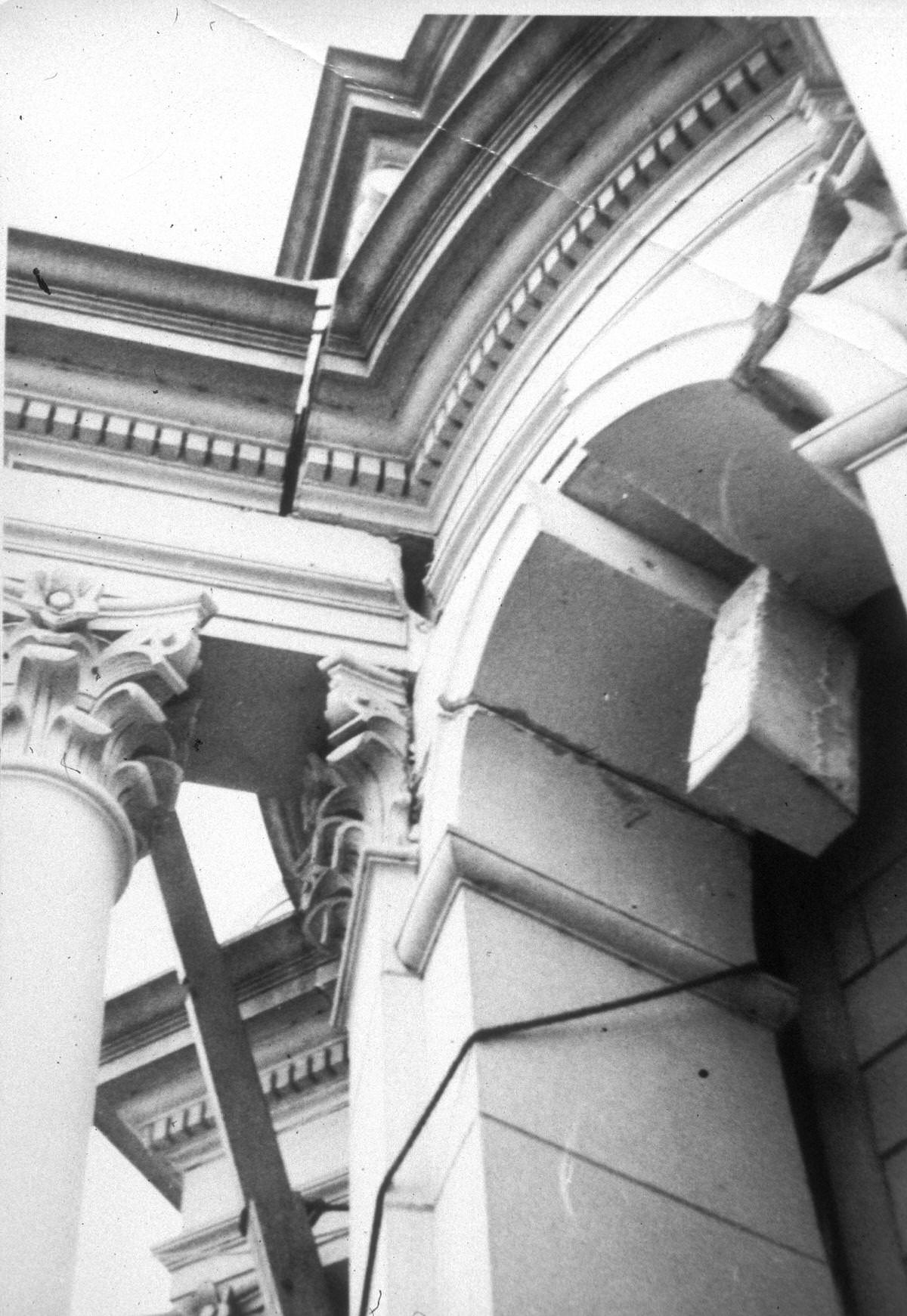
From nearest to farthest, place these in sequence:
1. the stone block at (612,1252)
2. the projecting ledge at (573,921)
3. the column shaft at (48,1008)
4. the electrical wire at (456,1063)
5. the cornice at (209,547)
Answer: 1. the stone block at (612,1252)
2. the column shaft at (48,1008)
3. the electrical wire at (456,1063)
4. the projecting ledge at (573,921)
5. the cornice at (209,547)

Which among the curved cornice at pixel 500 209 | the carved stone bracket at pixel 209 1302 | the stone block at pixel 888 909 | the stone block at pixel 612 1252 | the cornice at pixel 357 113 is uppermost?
the cornice at pixel 357 113

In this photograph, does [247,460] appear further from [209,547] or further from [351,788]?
[351,788]

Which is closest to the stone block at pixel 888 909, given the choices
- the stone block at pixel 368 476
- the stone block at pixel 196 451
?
the stone block at pixel 368 476

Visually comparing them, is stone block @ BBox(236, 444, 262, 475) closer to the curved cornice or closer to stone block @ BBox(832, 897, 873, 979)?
the curved cornice

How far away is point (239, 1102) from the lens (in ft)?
18.7

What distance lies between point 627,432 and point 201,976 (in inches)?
87.4

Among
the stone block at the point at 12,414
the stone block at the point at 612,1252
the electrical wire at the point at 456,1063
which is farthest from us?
the stone block at the point at 12,414

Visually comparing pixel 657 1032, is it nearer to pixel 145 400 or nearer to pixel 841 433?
pixel 841 433

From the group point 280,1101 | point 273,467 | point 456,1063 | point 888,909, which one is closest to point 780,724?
point 888,909

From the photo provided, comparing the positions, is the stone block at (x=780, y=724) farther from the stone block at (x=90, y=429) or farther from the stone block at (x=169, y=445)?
the stone block at (x=90, y=429)

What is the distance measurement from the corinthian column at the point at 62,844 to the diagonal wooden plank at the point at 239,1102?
51 centimetres

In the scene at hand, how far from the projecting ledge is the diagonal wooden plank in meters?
0.97

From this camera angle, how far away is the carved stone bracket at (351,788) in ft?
18.2

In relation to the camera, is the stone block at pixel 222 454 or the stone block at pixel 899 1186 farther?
the stone block at pixel 222 454
